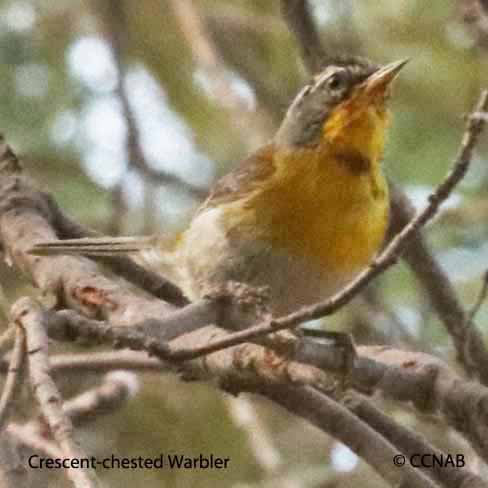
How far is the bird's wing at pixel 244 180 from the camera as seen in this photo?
10.4 feet

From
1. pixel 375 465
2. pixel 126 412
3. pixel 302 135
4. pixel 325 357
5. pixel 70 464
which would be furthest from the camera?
pixel 126 412

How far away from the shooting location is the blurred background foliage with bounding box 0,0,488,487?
3963mm

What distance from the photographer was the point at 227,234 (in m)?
3.03

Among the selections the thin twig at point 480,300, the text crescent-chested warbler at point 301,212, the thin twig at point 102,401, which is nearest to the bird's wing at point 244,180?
the text crescent-chested warbler at point 301,212

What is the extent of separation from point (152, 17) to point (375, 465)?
3122mm

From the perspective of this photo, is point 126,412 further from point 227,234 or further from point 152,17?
point 152,17

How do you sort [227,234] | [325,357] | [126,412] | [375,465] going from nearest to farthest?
[325,357]
[375,465]
[227,234]
[126,412]

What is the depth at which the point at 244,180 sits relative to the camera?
10.6 feet

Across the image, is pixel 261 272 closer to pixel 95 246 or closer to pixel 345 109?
pixel 95 246

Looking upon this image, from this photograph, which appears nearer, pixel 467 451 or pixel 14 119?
pixel 467 451

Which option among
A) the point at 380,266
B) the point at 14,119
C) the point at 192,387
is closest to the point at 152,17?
the point at 14,119

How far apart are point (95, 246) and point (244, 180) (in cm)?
41

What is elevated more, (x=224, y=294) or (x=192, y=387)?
(x=224, y=294)

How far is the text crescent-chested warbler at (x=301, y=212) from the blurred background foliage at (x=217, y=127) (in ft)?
1.41
